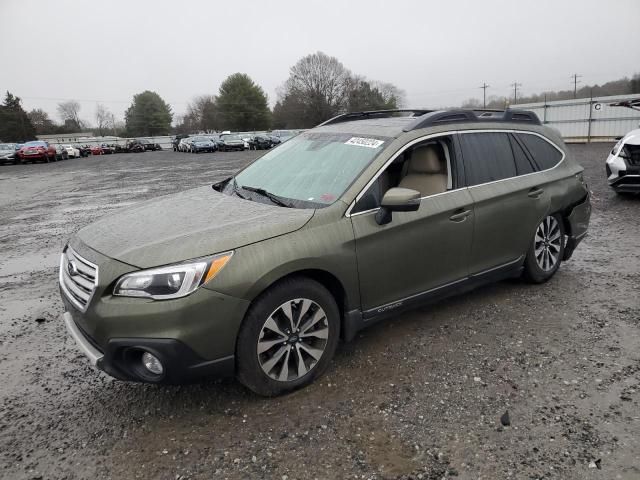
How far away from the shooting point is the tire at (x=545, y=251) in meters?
4.73

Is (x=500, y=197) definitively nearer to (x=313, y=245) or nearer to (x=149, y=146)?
(x=313, y=245)

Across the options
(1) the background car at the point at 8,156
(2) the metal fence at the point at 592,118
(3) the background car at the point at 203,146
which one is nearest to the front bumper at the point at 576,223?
(2) the metal fence at the point at 592,118

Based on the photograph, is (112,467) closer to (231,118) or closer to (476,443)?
(476,443)

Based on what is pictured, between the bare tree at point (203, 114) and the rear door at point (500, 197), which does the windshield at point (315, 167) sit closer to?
the rear door at point (500, 197)

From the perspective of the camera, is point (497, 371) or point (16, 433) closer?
point (16, 433)

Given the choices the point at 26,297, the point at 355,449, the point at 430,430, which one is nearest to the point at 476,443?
the point at 430,430

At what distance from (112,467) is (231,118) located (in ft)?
313

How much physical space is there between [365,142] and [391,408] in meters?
1.99

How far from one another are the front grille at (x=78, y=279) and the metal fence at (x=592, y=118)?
30846 millimetres

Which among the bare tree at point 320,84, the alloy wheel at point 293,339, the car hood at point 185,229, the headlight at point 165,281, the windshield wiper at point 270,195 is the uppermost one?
the bare tree at point 320,84

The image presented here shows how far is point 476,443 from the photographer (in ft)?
8.84

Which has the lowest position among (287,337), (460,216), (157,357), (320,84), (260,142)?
(260,142)

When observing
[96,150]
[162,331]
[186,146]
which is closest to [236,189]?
[162,331]

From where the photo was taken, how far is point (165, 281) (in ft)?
8.84
